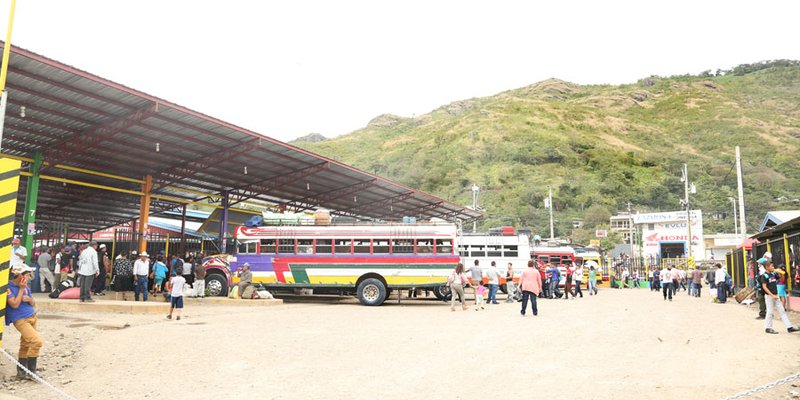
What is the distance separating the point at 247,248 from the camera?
63.4ft

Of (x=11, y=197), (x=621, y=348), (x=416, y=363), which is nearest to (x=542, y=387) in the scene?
(x=416, y=363)

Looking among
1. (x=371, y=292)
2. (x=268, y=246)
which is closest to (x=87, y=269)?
(x=268, y=246)

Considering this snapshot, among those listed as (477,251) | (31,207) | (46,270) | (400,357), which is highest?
(31,207)

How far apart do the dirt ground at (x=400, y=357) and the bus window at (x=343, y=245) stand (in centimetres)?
461

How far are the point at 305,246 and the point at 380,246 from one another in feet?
8.52

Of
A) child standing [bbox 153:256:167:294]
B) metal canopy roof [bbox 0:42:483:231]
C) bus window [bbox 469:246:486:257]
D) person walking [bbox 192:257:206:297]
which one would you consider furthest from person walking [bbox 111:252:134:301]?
bus window [bbox 469:246:486:257]

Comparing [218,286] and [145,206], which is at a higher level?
[145,206]

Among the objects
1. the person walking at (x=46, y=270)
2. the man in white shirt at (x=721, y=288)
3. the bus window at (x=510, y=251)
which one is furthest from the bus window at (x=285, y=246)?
the man in white shirt at (x=721, y=288)

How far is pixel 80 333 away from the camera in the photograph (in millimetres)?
10703

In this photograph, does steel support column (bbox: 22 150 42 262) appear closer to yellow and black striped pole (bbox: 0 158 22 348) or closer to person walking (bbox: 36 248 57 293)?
person walking (bbox: 36 248 57 293)

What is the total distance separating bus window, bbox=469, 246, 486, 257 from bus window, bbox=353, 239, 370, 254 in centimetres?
911

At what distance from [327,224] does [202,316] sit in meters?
5.78

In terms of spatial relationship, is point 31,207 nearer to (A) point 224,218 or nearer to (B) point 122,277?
(B) point 122,277

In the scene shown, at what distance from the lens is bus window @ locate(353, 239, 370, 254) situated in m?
18.8
